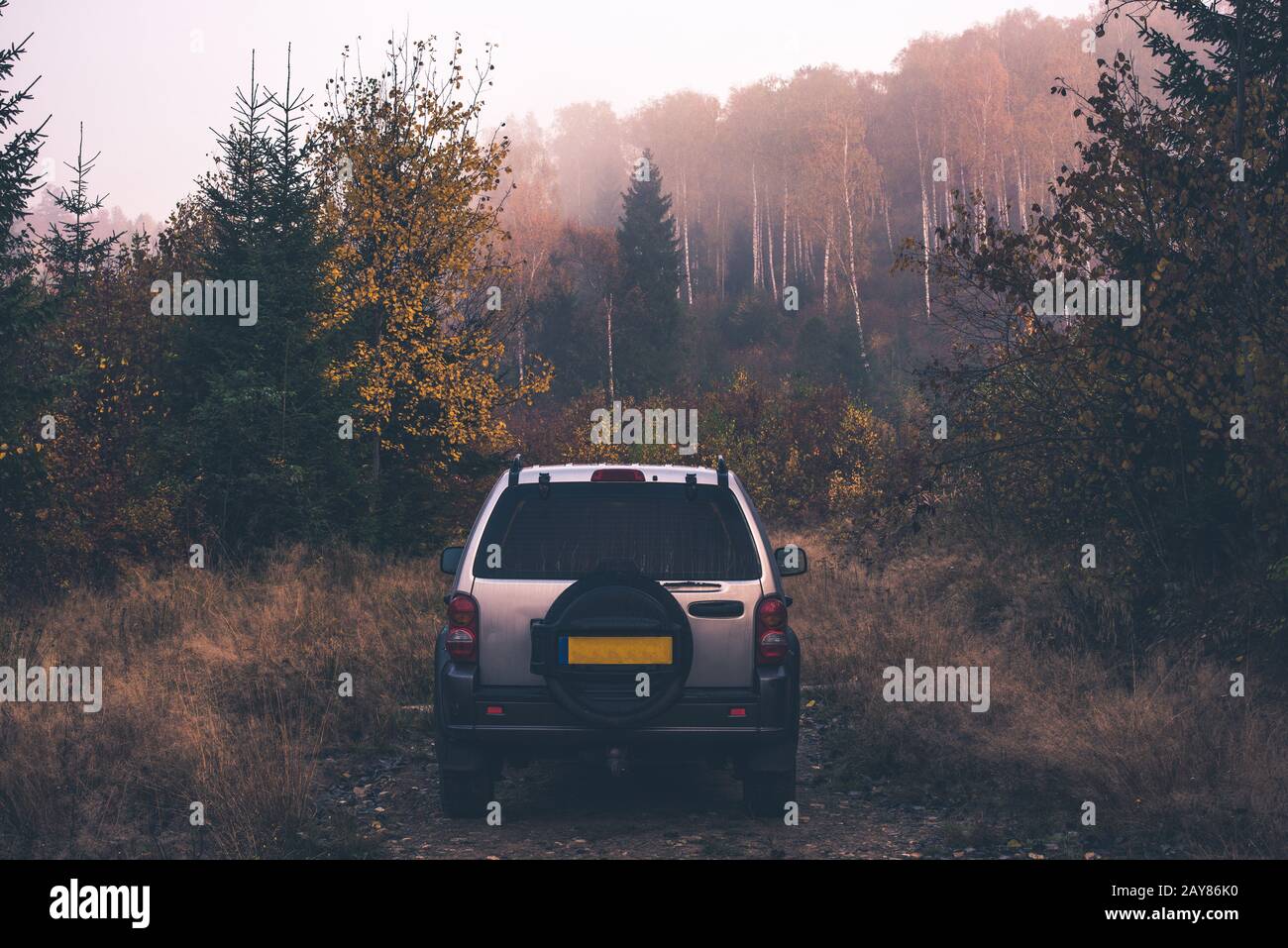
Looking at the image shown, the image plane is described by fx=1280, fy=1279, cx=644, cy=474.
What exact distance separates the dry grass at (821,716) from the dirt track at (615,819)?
27cm

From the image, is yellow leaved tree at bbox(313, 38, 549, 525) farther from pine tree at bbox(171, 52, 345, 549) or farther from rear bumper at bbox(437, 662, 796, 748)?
rear bumper at bbox(437, 662, 796, 748)

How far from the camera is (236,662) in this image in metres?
11.5

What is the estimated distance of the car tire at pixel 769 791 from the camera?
7.45 m

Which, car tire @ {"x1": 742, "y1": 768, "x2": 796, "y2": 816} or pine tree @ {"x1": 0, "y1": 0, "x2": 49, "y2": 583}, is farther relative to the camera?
pine tree @ {"x1": 0, "y1": 0, "x2": 49, "y2": 583}

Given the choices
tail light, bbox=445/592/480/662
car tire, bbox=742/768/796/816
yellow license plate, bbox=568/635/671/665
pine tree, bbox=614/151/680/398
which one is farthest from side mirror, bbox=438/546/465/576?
pine tree, bbox=614/151/680/398

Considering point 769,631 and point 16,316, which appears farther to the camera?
point 16,316

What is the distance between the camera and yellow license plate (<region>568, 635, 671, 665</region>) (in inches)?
268

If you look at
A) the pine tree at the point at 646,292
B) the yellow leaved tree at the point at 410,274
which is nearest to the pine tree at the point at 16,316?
the yellow leaved tree at the point at 410,274

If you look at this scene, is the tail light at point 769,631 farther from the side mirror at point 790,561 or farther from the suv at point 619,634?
the side mirror at point 790,561

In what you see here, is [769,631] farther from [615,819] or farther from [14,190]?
[14,190]

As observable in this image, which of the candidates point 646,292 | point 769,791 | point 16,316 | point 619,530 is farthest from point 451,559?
point 646,292

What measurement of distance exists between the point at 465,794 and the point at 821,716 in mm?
4326

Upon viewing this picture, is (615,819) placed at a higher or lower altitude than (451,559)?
lower

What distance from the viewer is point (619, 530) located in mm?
7312
